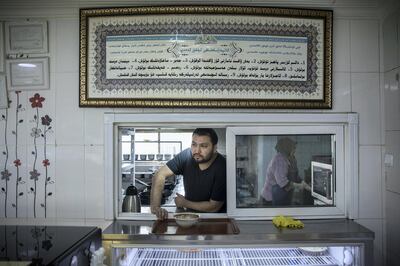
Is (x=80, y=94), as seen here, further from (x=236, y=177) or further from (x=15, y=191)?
(x=236, y=177)

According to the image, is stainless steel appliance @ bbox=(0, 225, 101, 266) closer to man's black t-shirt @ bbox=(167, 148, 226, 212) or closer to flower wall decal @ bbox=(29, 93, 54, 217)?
flower wall decal @ bbox=(29, 93, 54, 217)

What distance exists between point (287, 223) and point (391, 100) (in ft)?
2.70

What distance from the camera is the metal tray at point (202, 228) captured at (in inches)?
56.8

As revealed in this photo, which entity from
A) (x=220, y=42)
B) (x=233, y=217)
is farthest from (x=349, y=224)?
(x=220, y=42)

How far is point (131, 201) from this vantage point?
170 centimetres

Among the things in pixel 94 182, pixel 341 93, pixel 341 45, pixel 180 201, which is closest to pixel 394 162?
pixel 341 93

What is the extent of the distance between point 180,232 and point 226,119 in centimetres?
60

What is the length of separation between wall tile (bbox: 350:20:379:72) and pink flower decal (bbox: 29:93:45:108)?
167cm

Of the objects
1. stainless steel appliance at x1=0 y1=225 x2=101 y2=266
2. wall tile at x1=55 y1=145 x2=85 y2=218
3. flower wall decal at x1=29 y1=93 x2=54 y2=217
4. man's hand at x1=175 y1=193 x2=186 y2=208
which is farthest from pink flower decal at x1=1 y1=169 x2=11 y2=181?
man's hand at x1=175 y1=193 x2=186 y2=208

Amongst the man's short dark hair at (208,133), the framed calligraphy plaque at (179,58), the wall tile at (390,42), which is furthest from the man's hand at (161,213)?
the wall tile at (390,42)

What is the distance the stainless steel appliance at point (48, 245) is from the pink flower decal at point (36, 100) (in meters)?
0.66

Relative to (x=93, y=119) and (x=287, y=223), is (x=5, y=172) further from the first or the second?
(x=287, y=223)

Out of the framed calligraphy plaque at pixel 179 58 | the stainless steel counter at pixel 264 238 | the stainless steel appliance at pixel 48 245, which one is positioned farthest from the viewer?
the framed calligraphy plaque at pixel 179 58

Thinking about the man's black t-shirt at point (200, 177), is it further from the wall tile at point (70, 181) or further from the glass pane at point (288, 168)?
the wall tile at point (70, 181)
